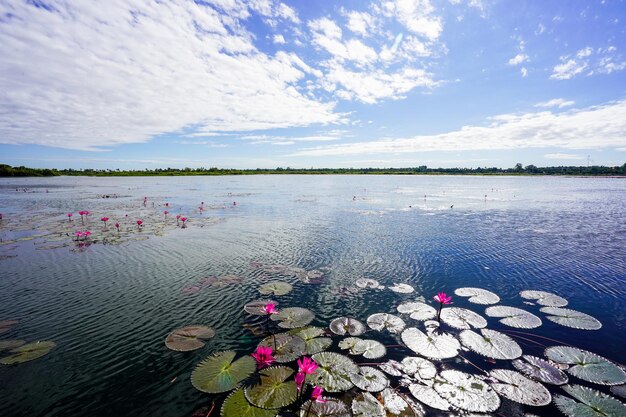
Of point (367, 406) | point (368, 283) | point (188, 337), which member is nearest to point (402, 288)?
point (368, 283)

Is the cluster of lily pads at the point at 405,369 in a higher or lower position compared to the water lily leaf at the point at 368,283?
higher

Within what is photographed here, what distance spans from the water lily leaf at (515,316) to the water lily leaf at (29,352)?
13078 millimetres

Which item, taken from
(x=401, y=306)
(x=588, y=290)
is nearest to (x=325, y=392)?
(x=401, y=306)

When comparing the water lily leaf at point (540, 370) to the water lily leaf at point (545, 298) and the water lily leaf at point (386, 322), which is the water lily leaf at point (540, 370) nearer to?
the water lily leaf at point (386, 322)

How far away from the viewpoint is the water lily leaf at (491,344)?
7.06 metres

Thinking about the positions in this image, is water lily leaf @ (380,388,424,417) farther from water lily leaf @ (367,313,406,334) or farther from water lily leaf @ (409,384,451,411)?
water lily leaf @ (367,313,406,334)

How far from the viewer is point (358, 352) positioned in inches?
279

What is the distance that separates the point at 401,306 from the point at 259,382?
567 centimetres

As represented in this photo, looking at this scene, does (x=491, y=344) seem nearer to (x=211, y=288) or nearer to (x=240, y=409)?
(x=240, y=409)

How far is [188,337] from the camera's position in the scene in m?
7.83

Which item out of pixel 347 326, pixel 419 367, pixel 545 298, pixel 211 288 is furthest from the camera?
pixel 211 288

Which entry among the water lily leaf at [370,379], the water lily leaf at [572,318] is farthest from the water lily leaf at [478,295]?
the water lily leaf at [370,379]

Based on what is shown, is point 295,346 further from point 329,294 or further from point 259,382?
point 329,294

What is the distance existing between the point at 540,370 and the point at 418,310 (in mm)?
3458
